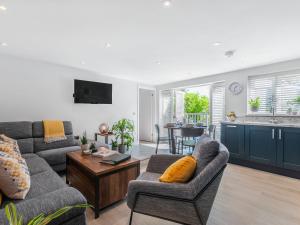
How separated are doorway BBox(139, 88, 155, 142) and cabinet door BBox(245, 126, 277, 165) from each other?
11.3 ft

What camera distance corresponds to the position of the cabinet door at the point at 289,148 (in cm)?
279

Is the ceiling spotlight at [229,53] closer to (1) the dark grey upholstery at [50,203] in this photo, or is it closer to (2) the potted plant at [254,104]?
(2) the potted plant at [254,104]

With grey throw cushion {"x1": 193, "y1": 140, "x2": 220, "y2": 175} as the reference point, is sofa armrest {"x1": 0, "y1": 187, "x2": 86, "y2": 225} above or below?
below

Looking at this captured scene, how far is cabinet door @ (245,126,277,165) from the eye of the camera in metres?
3.05

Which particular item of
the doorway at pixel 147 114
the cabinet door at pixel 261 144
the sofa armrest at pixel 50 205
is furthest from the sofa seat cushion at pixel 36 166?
the doorway at pixel 147 114

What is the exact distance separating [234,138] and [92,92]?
3661 millimetres

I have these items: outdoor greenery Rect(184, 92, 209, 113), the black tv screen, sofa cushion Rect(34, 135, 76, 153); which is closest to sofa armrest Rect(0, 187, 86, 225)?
sofa cushion Rect(34, 135, 76, 153)

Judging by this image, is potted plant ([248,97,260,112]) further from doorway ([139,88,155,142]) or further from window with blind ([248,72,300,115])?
doorway ([139,88,155,142])

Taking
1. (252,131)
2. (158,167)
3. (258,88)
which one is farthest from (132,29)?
(258,88)

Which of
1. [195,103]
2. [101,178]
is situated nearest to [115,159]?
[101,178]

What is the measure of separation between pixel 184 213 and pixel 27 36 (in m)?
3.02

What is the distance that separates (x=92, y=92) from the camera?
4281 millimetres

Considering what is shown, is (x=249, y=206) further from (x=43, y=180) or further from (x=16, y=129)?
(x=16, y=129)

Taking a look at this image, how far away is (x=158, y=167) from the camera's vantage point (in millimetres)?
2012
